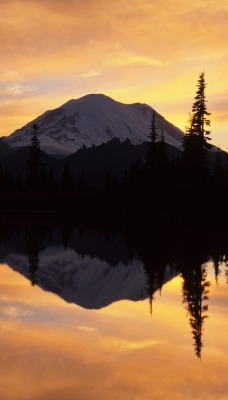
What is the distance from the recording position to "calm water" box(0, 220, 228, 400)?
8.09 meters

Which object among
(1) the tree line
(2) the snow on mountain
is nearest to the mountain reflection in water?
(2) the snow on mountain

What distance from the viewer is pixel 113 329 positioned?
11.5 meters

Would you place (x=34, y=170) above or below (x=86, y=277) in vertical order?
above

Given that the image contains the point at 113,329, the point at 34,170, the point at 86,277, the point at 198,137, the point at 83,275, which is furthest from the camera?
the point at 34,170

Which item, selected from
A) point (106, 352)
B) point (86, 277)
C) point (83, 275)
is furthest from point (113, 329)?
point (83, 275)

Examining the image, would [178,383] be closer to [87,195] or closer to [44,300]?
[44,300]

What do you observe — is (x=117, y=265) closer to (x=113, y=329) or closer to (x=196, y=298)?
(x=196, y=298)

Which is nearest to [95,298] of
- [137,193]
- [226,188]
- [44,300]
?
[44,300]

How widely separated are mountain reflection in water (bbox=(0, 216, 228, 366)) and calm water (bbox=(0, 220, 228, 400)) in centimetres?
4

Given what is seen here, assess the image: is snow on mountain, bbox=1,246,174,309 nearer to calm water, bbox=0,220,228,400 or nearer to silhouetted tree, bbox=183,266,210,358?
calm water, bbox=0,220,228,400

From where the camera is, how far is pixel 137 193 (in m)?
73.4

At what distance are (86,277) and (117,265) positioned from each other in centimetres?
320

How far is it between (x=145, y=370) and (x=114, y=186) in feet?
259

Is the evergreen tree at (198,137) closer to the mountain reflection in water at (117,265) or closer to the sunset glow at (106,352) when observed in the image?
the mountain reflection in water at (117,265)
